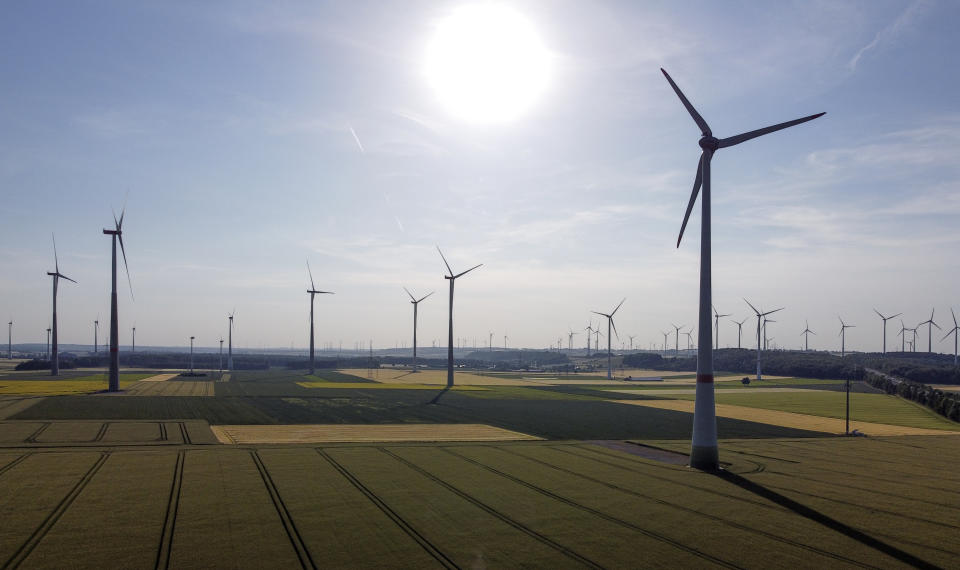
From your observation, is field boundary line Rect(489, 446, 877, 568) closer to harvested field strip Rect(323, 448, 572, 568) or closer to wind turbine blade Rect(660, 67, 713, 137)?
harvested field strip Rect(323, 448, 572, 568)

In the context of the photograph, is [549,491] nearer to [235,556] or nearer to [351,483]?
[351,483]

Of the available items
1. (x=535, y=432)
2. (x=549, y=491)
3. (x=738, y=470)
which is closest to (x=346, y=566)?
(x=549, y=491)

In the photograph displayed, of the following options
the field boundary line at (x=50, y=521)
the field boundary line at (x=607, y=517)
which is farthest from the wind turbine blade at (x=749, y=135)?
the field boundary line at (x=50, y=521)

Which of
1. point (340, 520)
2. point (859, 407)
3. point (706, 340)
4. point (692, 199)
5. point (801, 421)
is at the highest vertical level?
point (692, 199)

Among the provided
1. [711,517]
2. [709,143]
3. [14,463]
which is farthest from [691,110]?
[14,463]

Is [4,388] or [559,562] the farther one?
[4,388]

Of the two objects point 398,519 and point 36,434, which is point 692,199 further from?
point 36,434

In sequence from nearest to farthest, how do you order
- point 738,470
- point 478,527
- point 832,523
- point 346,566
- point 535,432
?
point 346,566 → point 478,527 → point 832,523 → point 738,470 → point 535,432

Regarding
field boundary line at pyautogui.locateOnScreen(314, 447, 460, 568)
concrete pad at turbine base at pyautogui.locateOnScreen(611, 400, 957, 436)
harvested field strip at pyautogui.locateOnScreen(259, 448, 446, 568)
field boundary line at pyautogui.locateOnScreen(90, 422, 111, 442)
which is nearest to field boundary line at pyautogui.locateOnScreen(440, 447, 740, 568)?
field boundary line at pyautogui.locateOnScreen(314, 447, 460, 568)
